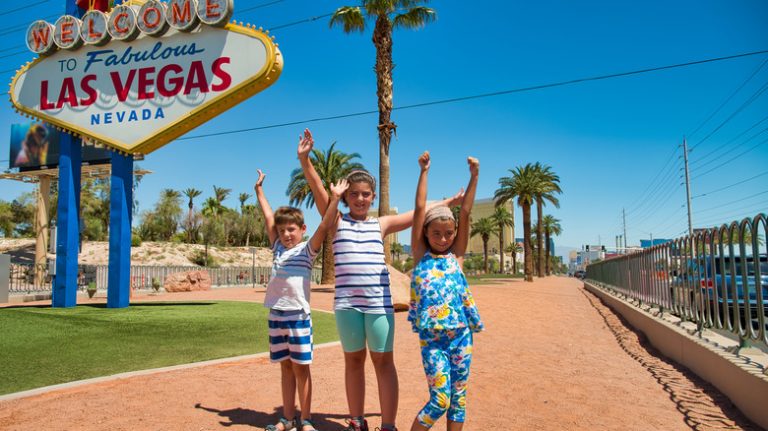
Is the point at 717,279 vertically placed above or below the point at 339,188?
below

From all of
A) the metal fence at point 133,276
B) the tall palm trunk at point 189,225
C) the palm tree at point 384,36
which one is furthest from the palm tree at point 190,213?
the palm tree at point 384,36

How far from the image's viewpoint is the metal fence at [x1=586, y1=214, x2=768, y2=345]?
4441 millimetres

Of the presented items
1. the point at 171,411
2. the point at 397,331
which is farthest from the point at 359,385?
the point at 397,331

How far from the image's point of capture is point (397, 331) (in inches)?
385

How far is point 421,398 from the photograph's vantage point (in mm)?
4621

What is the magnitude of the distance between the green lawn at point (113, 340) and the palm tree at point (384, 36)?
28.0 ft

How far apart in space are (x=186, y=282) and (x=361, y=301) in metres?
25.6

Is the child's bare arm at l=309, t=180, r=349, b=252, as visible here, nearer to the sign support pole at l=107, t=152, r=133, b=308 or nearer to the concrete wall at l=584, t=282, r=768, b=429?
the concrete wall at l=584, t=282, r=768, b=429

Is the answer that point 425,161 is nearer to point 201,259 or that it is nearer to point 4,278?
point 4,278

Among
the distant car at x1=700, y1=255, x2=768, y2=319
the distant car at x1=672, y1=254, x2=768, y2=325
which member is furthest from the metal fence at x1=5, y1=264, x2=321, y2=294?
the distant car at x1=700, y1=255, x2=768, y2=319

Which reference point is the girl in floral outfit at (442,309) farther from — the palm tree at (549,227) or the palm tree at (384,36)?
the palm tree at (549,227)

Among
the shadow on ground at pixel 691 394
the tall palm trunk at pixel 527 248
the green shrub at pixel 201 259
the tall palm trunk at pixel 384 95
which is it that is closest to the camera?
the shadow on ground at pixel 691 394

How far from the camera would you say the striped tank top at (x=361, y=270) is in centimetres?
308

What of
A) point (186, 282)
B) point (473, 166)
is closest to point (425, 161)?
point (473, 166)
